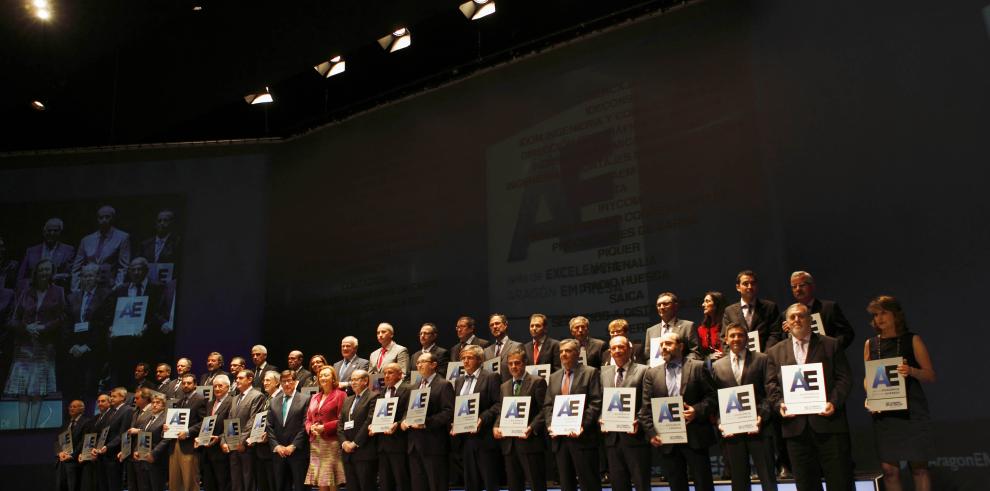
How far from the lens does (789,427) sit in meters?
5.33

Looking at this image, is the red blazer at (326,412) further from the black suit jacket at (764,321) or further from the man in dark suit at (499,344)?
the black suit jacket at (764,321)

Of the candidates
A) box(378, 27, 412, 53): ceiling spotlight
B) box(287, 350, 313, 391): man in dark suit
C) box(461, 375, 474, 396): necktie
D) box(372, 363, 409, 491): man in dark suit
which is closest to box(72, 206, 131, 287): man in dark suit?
box(287, 350, 313, 391): man in dark suit

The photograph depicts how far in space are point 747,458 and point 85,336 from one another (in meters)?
9.88

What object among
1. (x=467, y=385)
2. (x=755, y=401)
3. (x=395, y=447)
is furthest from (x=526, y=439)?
(x=755, y=401)

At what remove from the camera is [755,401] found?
17.8 ft

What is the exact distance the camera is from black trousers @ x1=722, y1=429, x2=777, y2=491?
5453mm

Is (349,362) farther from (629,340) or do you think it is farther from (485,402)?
(629,340)

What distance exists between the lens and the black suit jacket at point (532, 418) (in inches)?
251

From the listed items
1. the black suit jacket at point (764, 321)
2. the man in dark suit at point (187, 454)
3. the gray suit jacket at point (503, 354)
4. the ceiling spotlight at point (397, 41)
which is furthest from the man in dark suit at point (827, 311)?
the ceiling spotlight at point (397, 41)

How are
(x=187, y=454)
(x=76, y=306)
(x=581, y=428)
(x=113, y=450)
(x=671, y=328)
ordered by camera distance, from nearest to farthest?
(x=581, y=428) < (x=671, y=328) < (x=187, y=454) < (x=113, y=450) < (x=76, y=306)

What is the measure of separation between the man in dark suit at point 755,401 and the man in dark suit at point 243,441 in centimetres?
473

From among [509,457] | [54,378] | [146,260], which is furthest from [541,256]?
[54,378]

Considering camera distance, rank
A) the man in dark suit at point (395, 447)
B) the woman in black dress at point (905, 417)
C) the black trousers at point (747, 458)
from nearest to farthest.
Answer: the woman in black dress at point (905, 417) → the black trousers at point (747, 458) → the man in dark suit at point (395, 447)

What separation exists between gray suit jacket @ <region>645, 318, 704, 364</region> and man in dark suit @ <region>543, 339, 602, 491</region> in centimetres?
67
